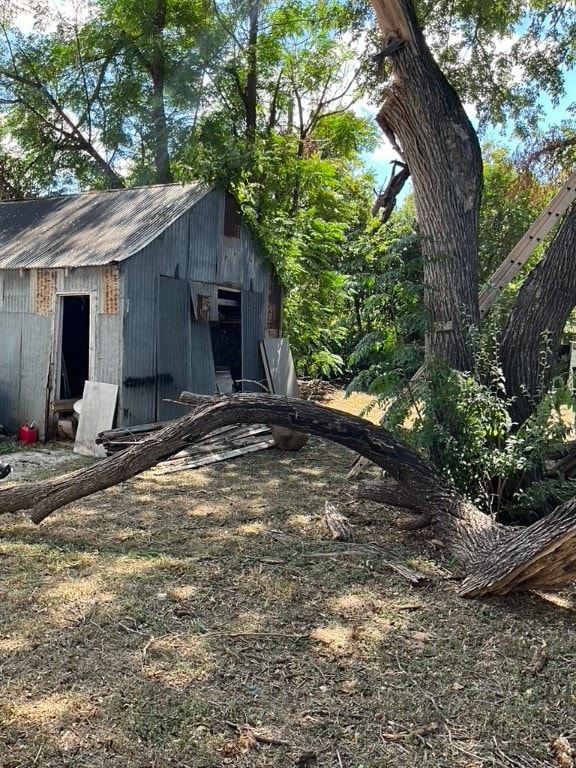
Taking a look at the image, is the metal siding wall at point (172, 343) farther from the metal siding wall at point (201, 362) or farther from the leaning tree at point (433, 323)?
the leaning tree at point (433, 323)

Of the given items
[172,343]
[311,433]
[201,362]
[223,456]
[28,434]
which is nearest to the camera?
[311,433]

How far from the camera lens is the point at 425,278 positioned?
20.9ft

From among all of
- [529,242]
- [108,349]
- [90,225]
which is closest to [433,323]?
[529,242]

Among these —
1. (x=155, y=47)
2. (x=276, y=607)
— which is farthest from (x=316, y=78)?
(x=276, y=607)

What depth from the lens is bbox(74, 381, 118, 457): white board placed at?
9773mm

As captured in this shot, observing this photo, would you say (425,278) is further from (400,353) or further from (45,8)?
(45,8)

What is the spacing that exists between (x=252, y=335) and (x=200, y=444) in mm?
3387

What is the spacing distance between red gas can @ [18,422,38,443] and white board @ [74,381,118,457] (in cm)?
83

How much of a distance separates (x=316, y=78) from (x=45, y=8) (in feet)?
30.3

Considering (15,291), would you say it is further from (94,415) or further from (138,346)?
(94,415)

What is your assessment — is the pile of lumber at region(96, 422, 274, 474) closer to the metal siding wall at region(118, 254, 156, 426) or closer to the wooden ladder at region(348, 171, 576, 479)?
the metal siding wall at region(118, 254, 156, 426)

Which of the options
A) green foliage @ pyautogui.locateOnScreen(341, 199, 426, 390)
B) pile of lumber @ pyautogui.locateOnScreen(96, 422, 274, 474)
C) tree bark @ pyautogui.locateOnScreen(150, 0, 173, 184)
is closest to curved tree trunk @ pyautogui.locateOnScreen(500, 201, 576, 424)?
green foliage @ pyautogui.locateOnScreen(341, 199, 426, 390)

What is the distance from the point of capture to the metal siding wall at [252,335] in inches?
487

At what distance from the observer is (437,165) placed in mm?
6391
